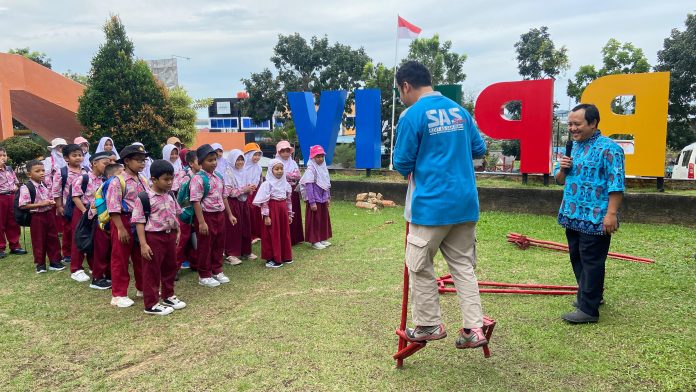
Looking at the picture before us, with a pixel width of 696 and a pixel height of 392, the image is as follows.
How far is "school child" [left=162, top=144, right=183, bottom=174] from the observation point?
7.32 metres

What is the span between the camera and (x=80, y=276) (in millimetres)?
5688

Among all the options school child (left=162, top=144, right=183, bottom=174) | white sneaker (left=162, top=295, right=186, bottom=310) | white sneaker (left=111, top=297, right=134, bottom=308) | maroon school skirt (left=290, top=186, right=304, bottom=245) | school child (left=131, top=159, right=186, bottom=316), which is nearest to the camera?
school child (left=131, top=159, right=186, bottom=316)

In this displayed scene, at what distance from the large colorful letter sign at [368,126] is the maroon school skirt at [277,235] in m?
5.47

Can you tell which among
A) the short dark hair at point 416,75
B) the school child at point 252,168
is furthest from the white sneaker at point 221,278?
the short dark hair at point 416,75

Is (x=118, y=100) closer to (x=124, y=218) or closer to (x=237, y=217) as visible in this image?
(x=237, y=217)

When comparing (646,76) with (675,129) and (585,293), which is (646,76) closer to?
(585,293)

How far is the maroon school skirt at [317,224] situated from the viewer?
284 inches

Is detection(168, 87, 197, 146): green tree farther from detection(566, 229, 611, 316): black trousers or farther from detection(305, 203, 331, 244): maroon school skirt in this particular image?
detection(566, 229, 611, 316): black trousers

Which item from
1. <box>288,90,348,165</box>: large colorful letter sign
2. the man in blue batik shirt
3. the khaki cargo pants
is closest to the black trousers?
the man in blue batik shirt

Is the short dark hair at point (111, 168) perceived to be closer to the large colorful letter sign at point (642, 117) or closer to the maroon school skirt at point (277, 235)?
the maroon school skirt at point (277, 235)

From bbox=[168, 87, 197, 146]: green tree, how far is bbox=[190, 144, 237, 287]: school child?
35.8ft

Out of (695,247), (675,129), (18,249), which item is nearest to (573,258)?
(695,247)

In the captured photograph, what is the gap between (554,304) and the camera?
14.1 ft

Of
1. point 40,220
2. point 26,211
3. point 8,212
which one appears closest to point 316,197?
point 40,220
